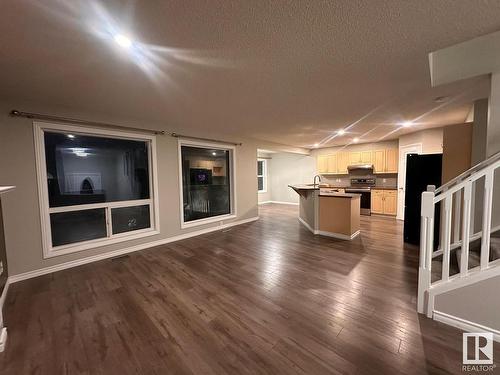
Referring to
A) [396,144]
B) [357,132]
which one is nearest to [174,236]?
[357,132]

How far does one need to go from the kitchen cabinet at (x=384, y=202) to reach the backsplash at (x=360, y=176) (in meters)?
0.59

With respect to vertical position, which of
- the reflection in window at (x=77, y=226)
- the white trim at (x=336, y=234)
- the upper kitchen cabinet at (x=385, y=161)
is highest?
the upper kitchen cabinet at (x=385, y=161)

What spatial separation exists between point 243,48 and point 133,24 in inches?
33.7

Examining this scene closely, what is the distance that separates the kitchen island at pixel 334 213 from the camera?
4.22 m

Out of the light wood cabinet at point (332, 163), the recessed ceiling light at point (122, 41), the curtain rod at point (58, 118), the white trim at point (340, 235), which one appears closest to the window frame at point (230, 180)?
the curtain rod at point (58, 118)

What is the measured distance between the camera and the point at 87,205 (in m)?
3.38

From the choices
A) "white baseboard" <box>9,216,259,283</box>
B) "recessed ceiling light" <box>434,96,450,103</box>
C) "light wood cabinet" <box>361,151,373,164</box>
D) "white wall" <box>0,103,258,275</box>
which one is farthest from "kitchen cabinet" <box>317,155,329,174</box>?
"white wall" <box>0,103,258,275</box>

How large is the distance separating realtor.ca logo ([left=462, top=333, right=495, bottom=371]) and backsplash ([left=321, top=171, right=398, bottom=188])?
5.79 meters

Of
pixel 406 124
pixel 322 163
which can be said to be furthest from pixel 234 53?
pixel 322 163

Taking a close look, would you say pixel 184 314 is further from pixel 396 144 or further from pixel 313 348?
pixel 396 144

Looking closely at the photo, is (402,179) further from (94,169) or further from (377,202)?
(94,169)

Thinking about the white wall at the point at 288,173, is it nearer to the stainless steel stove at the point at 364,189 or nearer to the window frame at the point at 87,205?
the stainless steel stove at the point at 364,189

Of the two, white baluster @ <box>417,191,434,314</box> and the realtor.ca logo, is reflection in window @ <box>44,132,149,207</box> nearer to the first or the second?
white baluster @ <box>417,191,434,314</box>

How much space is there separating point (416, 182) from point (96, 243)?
592 centimetres
